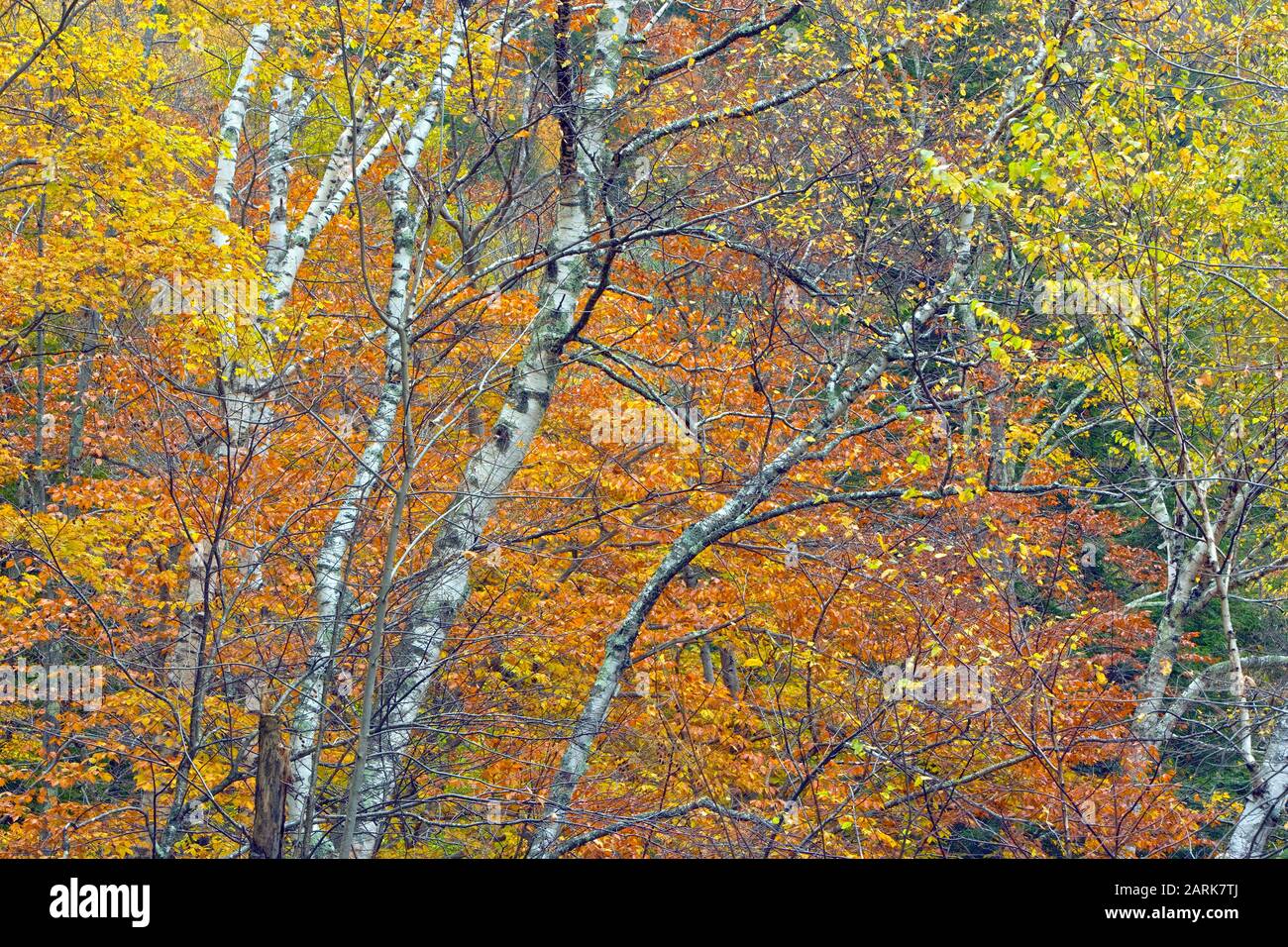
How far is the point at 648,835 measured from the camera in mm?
5781

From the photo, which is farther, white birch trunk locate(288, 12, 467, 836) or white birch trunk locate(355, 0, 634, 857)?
white birch trunk locate(355, 0, 634, 857)

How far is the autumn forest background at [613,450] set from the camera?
219 inches

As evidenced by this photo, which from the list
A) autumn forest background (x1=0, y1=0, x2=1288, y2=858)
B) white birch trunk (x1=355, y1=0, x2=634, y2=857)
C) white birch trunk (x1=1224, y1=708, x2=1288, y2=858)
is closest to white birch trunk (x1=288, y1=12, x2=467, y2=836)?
autumn forest background (x1=0, y1=0, x2=1288, y2=858)

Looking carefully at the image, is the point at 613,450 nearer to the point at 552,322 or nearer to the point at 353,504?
the point at 552,322

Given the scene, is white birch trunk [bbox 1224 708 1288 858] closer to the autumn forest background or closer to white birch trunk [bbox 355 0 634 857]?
the autumn forest background

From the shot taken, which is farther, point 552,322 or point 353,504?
point 552,322

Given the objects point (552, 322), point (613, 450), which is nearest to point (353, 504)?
point (552, 322)

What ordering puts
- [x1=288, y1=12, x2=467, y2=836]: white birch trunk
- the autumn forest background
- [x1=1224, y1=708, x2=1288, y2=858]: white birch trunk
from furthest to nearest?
[x1=1224, y1=708, x2=1288, y2=858]: white birch trunk
the autumn forest background
[x1=288, y1=12, x2=467, y2=836]: white birch trunk

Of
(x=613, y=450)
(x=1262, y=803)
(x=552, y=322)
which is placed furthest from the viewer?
(x=613, y=450)

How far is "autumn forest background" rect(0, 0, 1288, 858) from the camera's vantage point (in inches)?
219

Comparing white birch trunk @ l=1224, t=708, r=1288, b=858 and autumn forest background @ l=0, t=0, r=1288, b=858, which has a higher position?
autumn forest background @ l=0, t=0, r=1288, b=858

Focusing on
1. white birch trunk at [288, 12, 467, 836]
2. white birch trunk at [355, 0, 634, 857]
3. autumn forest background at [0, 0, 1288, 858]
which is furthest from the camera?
white birch trunk at [355, 0, 634, 857]

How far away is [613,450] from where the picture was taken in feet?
40.3
